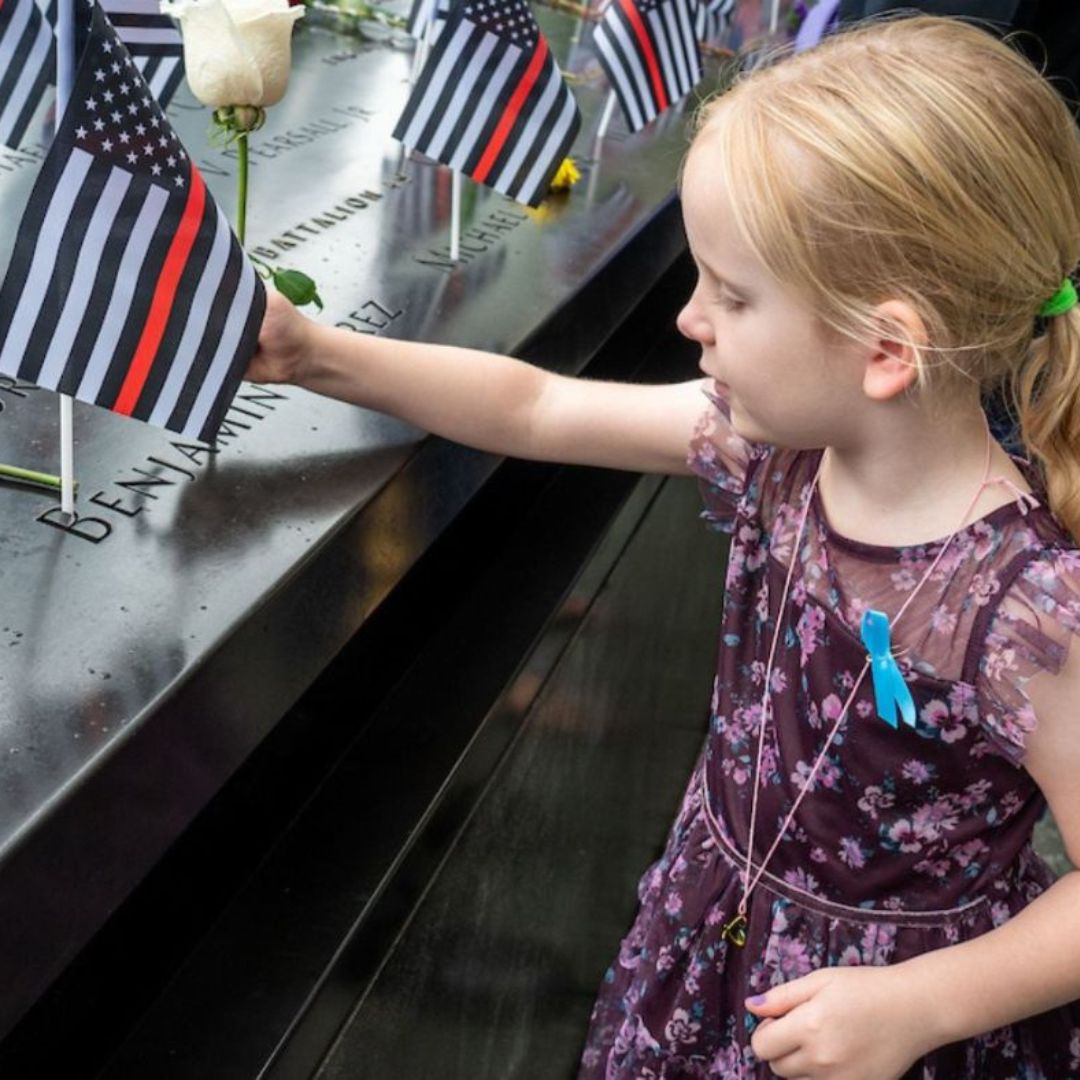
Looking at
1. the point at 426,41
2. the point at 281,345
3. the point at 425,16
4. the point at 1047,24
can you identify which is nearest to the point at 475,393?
the point at 281,345

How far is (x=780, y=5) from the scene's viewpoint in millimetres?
5422

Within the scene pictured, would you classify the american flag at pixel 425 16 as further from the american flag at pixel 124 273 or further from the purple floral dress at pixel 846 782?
the purple floral dress at pixel 846 782

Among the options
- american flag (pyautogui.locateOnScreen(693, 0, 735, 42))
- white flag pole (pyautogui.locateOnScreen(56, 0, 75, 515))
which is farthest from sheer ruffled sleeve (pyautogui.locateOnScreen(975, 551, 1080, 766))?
american flag (pyautogui.locateOnScreen(693, 0, 735, 42))

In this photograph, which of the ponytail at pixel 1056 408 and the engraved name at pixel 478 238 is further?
the engraved name at pixel 478 238

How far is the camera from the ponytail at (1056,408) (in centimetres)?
133

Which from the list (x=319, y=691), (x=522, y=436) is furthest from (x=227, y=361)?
(x=319, y=691)

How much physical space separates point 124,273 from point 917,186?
2.60 ft

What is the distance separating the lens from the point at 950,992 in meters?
1.33

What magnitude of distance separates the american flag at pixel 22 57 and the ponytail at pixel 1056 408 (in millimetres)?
1536

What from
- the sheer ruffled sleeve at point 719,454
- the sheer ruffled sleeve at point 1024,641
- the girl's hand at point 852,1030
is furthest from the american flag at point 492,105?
the girl's hand at point 852,1030

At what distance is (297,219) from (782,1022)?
157 cm

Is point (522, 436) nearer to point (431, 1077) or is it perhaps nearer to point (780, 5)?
point (431, 1077)

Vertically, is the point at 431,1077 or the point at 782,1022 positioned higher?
the point at 782,1022

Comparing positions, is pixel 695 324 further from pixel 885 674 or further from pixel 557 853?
pixel 557 853
